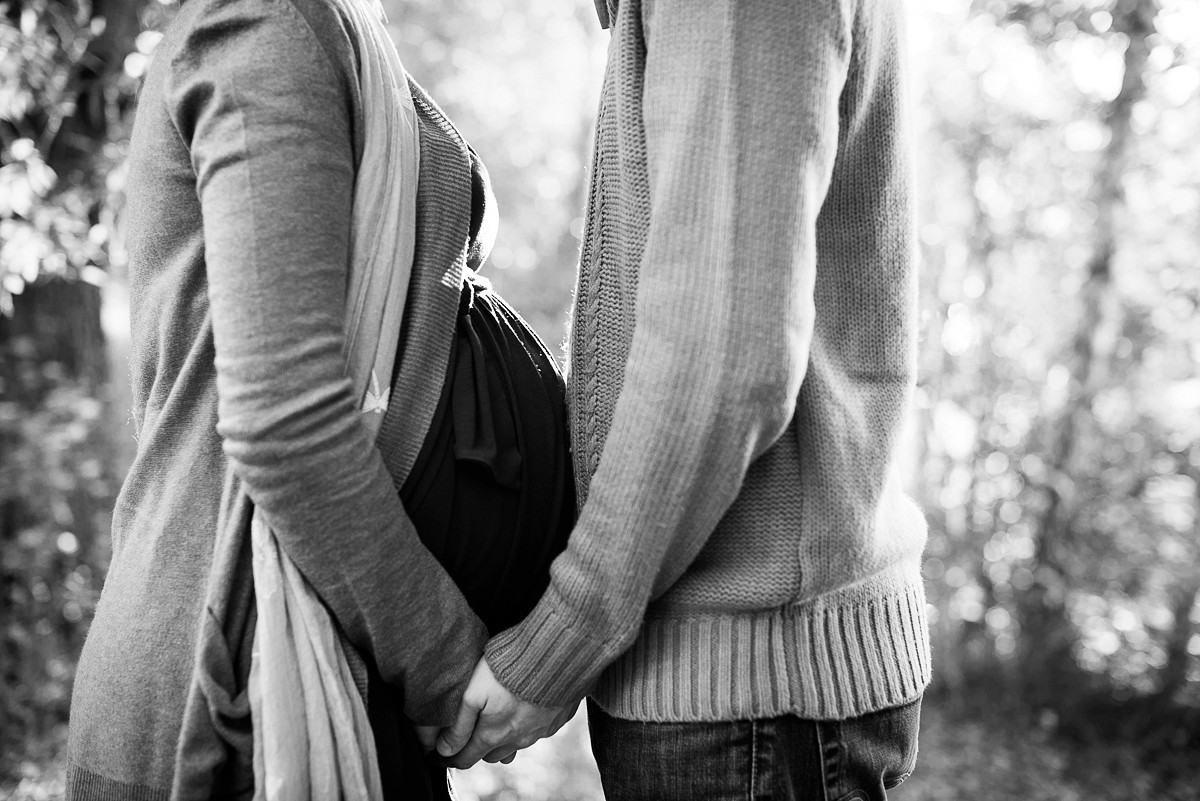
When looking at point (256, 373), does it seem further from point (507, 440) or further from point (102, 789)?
point (102, 789)

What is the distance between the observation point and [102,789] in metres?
1.13

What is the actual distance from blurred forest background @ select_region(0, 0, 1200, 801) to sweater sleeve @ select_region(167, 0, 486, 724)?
267 centimetres

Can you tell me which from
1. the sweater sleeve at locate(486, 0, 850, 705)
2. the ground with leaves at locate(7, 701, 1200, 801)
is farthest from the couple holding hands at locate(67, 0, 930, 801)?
the ground with leaves at locate(7, 701, 1200, 801)

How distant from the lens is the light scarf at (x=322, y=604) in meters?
1.06

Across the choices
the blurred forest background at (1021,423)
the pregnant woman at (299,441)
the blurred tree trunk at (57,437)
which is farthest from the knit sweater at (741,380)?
the blurred tree trunk at (57,437)

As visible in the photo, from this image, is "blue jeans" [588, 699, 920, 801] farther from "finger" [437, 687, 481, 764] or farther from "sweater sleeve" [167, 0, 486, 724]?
"sweater sleeve" [167, 0, 486, 724]

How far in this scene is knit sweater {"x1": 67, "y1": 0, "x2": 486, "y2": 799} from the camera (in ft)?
3.39

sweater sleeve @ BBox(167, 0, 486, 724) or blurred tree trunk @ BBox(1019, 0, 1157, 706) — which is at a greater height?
sweater sleeve @ BBox(167, 0, 486, 724)

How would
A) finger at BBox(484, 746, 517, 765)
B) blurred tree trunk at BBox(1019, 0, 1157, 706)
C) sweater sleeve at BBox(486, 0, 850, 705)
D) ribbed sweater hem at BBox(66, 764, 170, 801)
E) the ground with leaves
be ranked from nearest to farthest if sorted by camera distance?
sweater sleeve at BBox(486, 0, 850, 705)
ribbed sweater hem at BBox(66, 764, 170, 801)
finger at BBox(484, 746, 517, 765)
the ground with leaves
blurred tree trunk at BBox(1019, 0, 1157, 706)

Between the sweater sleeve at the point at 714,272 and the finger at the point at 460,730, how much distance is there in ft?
0.73

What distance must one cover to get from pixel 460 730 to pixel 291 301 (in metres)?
0.59

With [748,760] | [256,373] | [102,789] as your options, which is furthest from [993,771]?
[256,373]

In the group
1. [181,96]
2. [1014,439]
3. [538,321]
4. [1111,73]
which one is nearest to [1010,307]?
[1014,439]

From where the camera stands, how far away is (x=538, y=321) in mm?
5641
